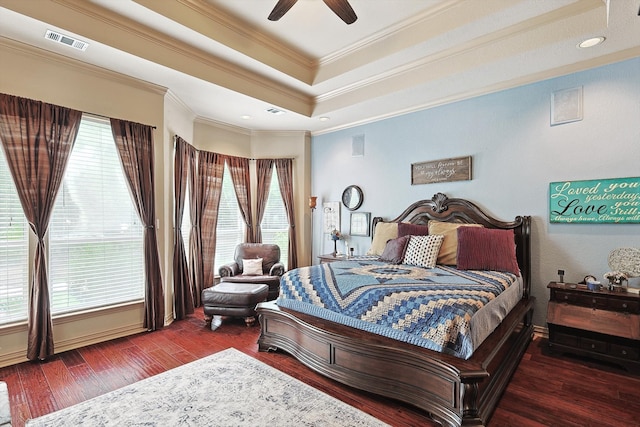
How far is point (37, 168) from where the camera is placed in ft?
9.62

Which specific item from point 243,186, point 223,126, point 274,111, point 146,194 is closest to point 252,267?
point 243,186

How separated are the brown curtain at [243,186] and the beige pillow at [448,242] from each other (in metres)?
3.11

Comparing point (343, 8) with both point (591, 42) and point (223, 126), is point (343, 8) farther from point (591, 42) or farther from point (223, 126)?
point (223, 126)

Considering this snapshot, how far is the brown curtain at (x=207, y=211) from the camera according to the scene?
15.7 ft

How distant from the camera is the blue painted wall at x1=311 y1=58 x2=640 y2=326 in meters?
3.14

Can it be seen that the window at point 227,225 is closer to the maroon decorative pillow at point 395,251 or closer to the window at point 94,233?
the window at point 94,233

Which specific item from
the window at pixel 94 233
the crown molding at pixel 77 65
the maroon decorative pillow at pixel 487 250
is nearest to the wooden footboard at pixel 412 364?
the maroon decorative pillow at pixel 487 250

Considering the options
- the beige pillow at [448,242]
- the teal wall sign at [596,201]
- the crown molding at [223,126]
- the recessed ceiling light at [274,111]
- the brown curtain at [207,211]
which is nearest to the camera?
the teal wall sign at [596,201]

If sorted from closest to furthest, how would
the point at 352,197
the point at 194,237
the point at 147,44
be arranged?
the point at 147,44
the point at 194,237
the point at 352,197

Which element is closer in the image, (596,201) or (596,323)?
(596,323)

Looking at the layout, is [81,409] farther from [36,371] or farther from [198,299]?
[198,299]

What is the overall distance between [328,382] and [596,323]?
250 centimetres

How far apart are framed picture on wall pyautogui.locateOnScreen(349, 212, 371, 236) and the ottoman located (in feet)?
6.30

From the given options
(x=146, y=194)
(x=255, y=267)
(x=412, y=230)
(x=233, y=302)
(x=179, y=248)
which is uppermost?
(x=146, y=194)
